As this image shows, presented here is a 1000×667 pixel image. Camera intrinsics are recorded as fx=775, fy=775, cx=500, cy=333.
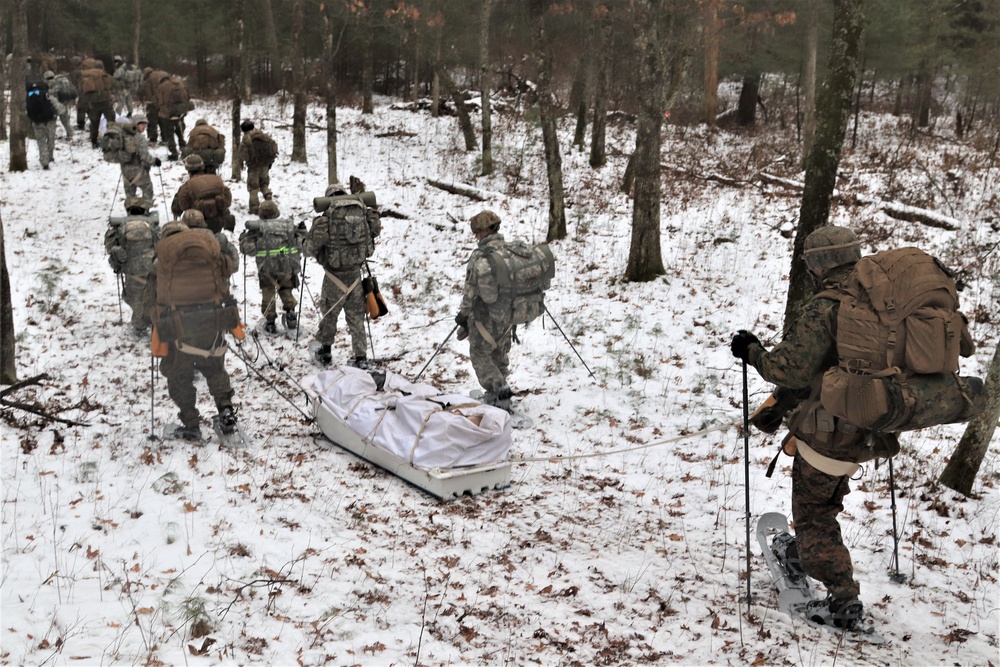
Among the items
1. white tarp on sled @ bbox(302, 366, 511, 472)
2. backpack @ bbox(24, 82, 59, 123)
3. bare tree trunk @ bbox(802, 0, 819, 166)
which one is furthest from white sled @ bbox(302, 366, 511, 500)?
backpack @ bbox(24, 82, 59, 123)

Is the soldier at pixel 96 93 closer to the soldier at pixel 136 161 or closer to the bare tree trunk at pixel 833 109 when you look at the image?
the soldier at pixel 136 161

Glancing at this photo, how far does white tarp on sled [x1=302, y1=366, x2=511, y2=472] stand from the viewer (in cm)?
679

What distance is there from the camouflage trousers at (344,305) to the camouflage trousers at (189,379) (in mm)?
2596

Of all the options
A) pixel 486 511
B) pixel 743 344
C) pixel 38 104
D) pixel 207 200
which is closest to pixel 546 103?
pixel 207 200

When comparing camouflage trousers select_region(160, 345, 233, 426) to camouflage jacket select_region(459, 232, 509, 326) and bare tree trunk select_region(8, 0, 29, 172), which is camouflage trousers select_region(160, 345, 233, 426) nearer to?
camouflage jacket select_region(459, 232, 509, 326)

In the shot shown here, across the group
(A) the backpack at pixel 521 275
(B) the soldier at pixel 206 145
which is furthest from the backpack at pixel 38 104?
(A) the backpack at pixel 521 275

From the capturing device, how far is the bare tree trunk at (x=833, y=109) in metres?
8.20

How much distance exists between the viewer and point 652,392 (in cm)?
937

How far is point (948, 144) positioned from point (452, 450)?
866 inches

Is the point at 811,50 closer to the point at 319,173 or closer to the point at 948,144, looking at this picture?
the point at 948,144

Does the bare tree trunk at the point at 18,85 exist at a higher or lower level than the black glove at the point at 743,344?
higher

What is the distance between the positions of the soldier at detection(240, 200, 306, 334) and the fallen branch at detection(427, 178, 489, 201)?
6.75 meters

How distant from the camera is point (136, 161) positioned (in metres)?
15.7

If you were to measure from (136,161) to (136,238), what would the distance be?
6.35 meters
